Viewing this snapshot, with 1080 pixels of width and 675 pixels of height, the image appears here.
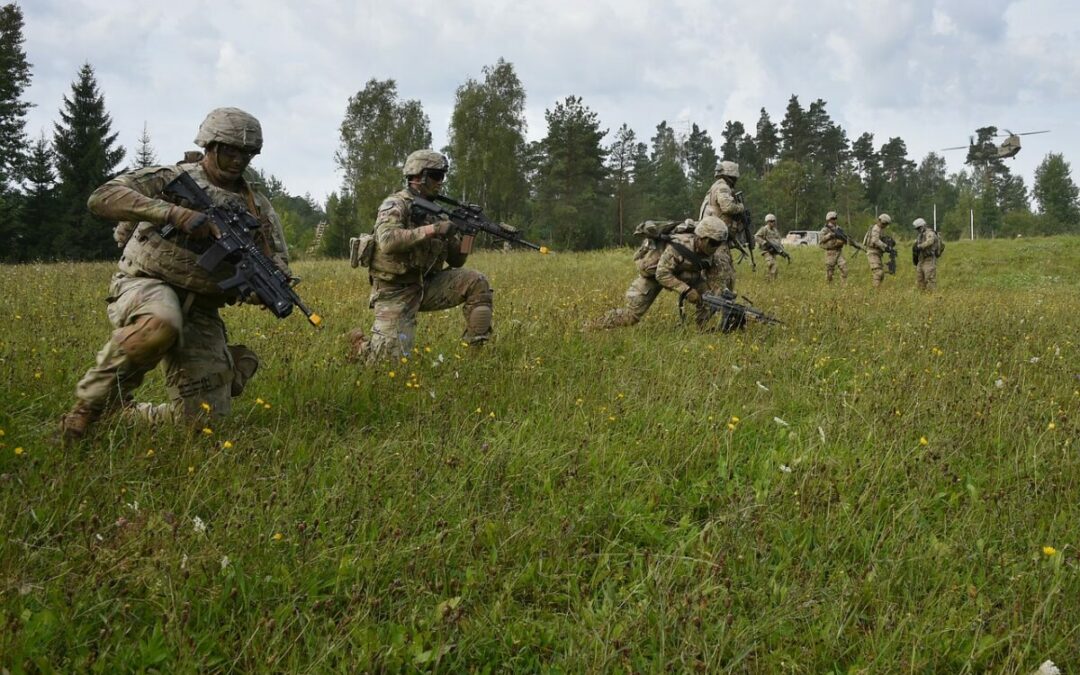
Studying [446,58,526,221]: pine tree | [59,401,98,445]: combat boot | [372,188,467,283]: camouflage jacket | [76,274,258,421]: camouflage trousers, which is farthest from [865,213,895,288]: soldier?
[446,58,526,221]: pine tree

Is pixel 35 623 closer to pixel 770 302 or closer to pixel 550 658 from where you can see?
pixel 550 658

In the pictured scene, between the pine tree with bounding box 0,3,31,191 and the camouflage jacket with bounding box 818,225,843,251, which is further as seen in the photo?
the pine tree with bounding box 0,3,31,191

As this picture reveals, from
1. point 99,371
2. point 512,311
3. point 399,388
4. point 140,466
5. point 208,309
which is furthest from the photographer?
point 512,311

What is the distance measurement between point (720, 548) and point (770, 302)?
7.82 metres

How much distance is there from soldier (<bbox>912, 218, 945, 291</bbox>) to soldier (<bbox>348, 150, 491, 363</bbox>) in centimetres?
1218

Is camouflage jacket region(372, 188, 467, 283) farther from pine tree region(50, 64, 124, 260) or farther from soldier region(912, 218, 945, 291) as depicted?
pine tree region(50, 64, 124, 260)

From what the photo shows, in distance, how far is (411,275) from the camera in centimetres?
605

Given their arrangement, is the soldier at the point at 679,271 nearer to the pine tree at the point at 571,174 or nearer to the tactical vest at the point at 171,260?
the tactical vest at the point at 171,260

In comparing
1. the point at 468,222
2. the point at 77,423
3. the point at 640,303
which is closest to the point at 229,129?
the point at 77,423

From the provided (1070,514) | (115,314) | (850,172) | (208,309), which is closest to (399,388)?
(208,309)

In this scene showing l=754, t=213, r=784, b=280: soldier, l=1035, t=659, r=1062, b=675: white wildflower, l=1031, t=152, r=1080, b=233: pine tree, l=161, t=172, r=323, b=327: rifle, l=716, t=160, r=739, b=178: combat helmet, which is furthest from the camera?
l=1031, t=152, r=1080, b=233: pine tree

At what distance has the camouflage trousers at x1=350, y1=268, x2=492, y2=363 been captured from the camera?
19.0ft

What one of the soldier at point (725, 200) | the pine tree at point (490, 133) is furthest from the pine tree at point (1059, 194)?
the soldier at point (725, 200)

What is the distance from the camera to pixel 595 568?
2.74m
